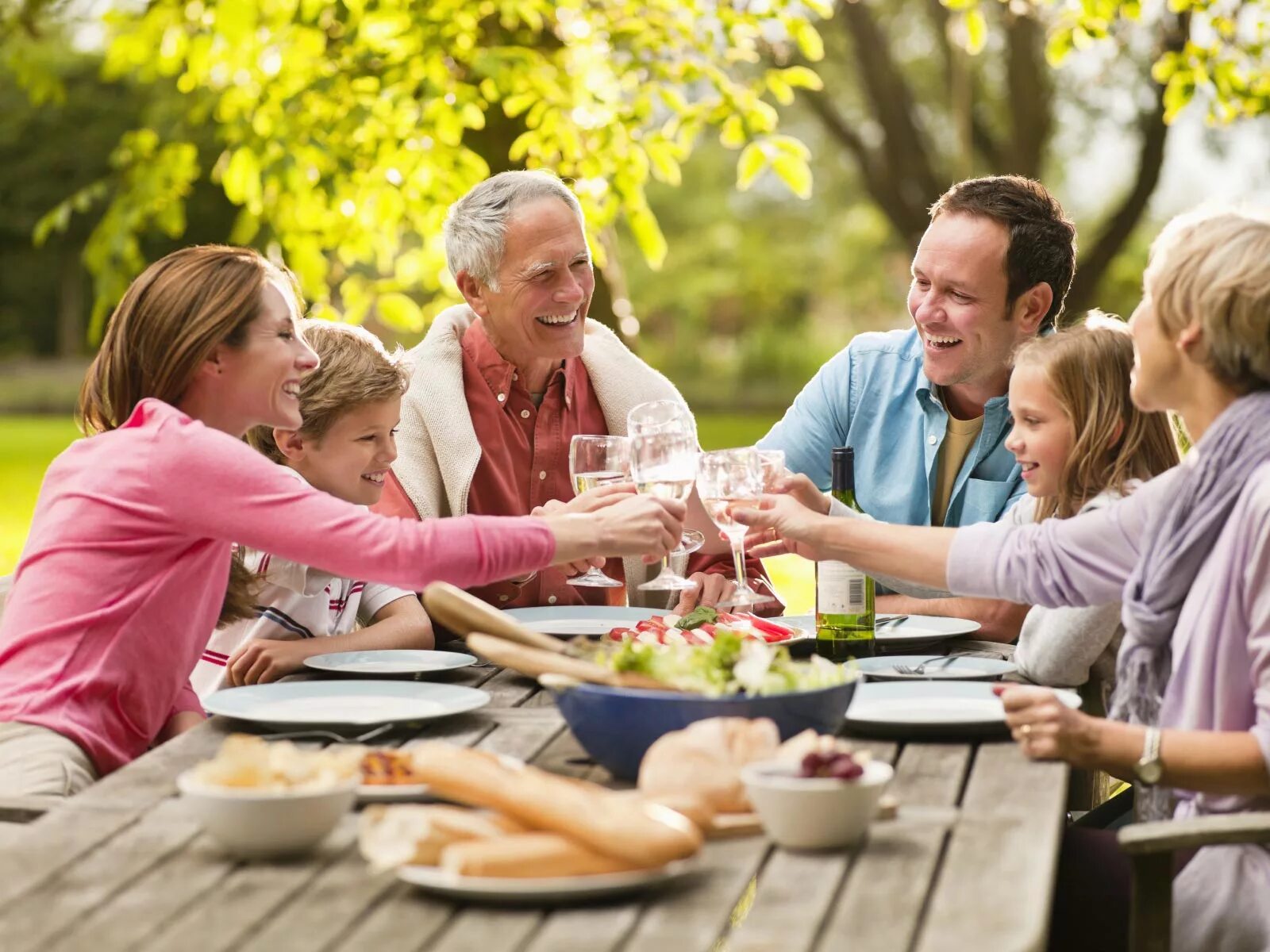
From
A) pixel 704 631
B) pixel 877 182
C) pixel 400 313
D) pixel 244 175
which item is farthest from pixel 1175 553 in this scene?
pixel 877 182

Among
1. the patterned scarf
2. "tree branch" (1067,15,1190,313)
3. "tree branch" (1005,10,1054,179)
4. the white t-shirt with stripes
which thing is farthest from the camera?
"tree branch" (1005,10,1054,179)

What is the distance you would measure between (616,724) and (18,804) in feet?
3.05

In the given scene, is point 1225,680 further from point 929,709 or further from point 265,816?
point 265,816

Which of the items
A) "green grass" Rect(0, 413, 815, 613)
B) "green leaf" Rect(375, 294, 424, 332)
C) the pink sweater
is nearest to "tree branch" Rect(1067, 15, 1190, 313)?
"green grass" Rect(0, 413, 815, 613)

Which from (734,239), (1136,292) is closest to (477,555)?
(1136,292)

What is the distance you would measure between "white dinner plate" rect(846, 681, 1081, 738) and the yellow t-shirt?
1.52m

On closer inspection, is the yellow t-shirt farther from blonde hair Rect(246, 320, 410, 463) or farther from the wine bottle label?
blonde hair Rect(246, 320, 410, 463)

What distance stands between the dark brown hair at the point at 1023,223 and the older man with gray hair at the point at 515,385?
0.96 meters

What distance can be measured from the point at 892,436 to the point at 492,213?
126 cm

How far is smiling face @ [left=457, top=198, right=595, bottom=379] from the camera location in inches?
167

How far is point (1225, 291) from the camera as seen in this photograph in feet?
8.09

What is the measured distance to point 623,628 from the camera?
337cm

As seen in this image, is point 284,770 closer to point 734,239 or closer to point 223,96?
point 223,96

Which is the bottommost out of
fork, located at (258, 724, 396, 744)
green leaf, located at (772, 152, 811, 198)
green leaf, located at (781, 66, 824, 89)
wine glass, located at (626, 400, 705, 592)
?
fork, located at (258, 724, 396, 744)
